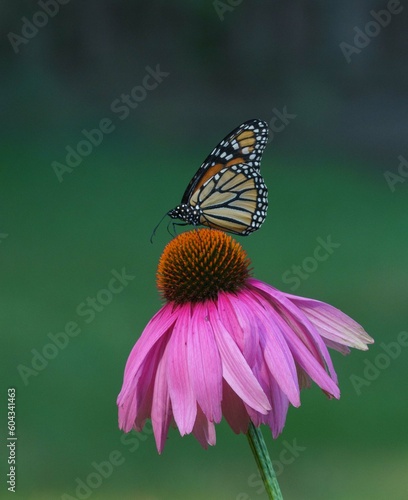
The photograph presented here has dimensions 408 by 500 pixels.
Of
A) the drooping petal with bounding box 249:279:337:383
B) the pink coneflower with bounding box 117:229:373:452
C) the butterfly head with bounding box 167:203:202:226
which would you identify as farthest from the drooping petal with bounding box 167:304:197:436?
the butterfly head with bounding box 167:203:202:226

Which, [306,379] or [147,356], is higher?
[147,356]

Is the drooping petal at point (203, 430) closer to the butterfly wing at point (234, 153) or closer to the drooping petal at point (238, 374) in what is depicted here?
the drooping petal at point (238, 374)

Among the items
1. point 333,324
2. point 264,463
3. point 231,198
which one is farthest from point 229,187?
point 264,463

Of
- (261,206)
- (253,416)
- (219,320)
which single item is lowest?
(253,416)

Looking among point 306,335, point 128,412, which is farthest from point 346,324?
point 128,412

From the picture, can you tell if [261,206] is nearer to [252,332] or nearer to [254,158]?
[254,158]

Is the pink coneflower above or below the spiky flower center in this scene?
below

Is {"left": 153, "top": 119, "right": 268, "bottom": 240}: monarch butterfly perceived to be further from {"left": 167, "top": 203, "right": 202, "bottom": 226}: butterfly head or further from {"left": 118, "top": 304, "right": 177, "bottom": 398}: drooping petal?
{"left": 118, "top": 304, "right": 177, "bottom": 398}: drooping petal

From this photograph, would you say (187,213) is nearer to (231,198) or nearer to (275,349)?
(231,198)
